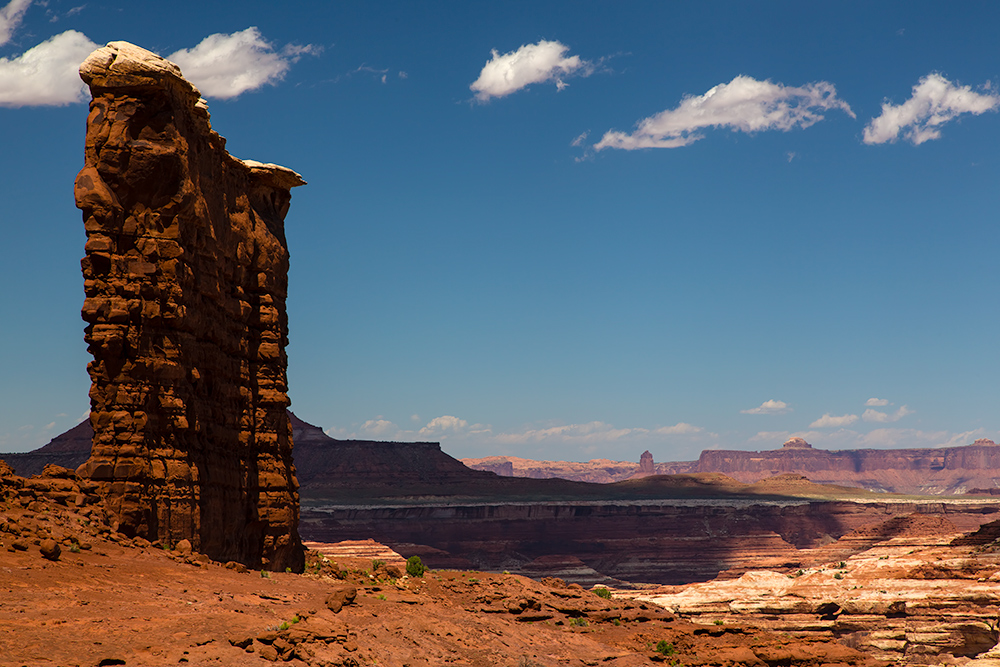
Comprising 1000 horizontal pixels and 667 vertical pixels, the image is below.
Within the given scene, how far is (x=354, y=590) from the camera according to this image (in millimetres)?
21984

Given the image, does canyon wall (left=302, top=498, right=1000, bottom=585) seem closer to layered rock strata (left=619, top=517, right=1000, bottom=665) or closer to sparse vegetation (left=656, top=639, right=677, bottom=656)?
layered rock strata (left=619, top=517, right=1000, bottom=665)

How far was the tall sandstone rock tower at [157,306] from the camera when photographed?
22.1 metres

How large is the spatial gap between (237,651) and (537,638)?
477 inches

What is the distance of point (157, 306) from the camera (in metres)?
22.6

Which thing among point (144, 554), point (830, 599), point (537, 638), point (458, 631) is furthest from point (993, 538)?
point (144, 554)

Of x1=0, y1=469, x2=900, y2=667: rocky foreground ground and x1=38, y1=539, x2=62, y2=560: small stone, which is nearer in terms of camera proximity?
x1=0, y1=469, x2=900, y2=667: rocky foreground ground

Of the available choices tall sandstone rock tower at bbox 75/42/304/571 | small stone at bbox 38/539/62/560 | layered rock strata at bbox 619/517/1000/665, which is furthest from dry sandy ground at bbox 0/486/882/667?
layered rock strata at bbox 619/517/1000/665

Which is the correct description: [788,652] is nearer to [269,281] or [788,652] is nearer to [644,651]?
[644,651]

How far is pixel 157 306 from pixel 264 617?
842 centimetres

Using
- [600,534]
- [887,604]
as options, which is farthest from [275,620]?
[600,534]

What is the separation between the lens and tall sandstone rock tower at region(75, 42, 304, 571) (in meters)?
22.1

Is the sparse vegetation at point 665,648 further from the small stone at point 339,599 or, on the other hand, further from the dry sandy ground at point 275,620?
the small stone at point 339,599

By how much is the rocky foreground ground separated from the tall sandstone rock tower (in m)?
1.32

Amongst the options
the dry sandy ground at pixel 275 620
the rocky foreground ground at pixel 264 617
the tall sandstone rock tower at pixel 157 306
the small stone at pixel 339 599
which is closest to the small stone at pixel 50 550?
the rocky foreground ground at pixel 264 617
